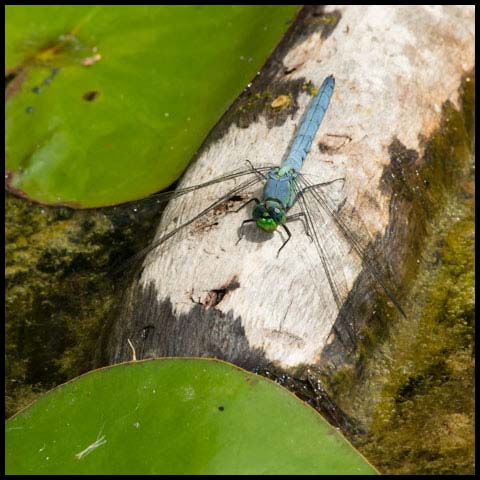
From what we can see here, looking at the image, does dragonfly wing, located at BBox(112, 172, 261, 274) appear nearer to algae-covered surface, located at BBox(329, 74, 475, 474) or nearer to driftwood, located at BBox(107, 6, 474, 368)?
driftwood, located at BBox(107, 6, 474, 368)

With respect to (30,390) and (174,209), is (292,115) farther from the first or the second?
(30,390)

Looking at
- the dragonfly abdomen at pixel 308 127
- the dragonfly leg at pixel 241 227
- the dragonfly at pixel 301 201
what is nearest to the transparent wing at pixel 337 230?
the dragonfly at pixel 301 201

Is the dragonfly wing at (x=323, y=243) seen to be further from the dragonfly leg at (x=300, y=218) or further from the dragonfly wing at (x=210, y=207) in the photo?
the dragonfly wing at (x=210, y=207)

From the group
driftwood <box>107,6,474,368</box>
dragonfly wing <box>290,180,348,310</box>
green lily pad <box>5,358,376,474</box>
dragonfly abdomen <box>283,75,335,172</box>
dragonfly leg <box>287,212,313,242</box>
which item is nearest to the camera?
green lily pad <box>5,358,376,474</box>

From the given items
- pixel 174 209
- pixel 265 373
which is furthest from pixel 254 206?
pixel 265 373

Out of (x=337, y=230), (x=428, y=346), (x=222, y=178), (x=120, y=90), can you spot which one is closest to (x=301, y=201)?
(x=337, y=230)

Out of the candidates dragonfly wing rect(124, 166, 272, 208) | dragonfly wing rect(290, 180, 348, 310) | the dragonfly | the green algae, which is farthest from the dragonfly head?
the green algae
